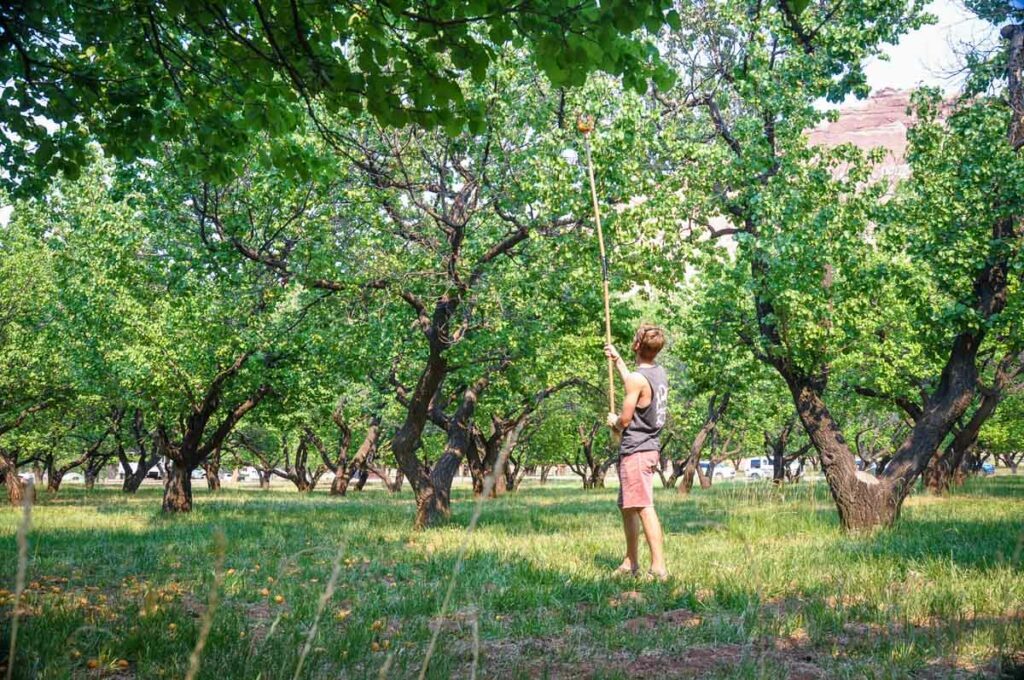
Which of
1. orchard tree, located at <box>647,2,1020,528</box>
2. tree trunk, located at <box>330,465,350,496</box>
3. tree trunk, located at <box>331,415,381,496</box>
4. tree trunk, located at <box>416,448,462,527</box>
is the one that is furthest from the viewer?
tree trunk, located at <box>330,465,350,496</box>

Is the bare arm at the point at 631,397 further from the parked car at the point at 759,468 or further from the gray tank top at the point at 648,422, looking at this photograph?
the parked car at the point at 759,468

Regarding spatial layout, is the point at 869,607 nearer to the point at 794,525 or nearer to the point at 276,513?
the point at 794,525

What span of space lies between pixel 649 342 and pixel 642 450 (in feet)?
3.43

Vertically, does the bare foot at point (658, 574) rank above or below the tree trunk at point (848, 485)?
below

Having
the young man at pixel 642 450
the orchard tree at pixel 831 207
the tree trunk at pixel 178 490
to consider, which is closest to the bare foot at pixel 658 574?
the young man at pixel 642 450

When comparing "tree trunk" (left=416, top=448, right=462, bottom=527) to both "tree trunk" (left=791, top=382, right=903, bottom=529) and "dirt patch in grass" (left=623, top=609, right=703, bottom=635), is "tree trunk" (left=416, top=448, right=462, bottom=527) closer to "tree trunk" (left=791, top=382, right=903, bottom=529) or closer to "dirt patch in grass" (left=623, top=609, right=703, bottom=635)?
"tree trunk" (left=791, top=382, right=903, bottom=529)

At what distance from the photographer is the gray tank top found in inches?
287

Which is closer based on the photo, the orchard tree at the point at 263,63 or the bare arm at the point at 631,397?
the orchard tree at the point at 263,63

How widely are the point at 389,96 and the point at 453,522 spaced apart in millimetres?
11990

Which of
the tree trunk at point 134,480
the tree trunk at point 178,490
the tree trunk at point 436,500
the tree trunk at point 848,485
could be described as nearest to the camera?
the tree trunk at point 848,485

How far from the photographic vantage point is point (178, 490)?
65.2 ft

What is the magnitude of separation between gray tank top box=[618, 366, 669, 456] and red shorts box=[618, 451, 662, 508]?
0.07m

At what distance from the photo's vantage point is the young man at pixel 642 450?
283 inches

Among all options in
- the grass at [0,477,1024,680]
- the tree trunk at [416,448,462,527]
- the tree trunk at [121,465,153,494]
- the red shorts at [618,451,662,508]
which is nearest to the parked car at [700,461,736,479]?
the tree trunk at [121,465,153,494]
